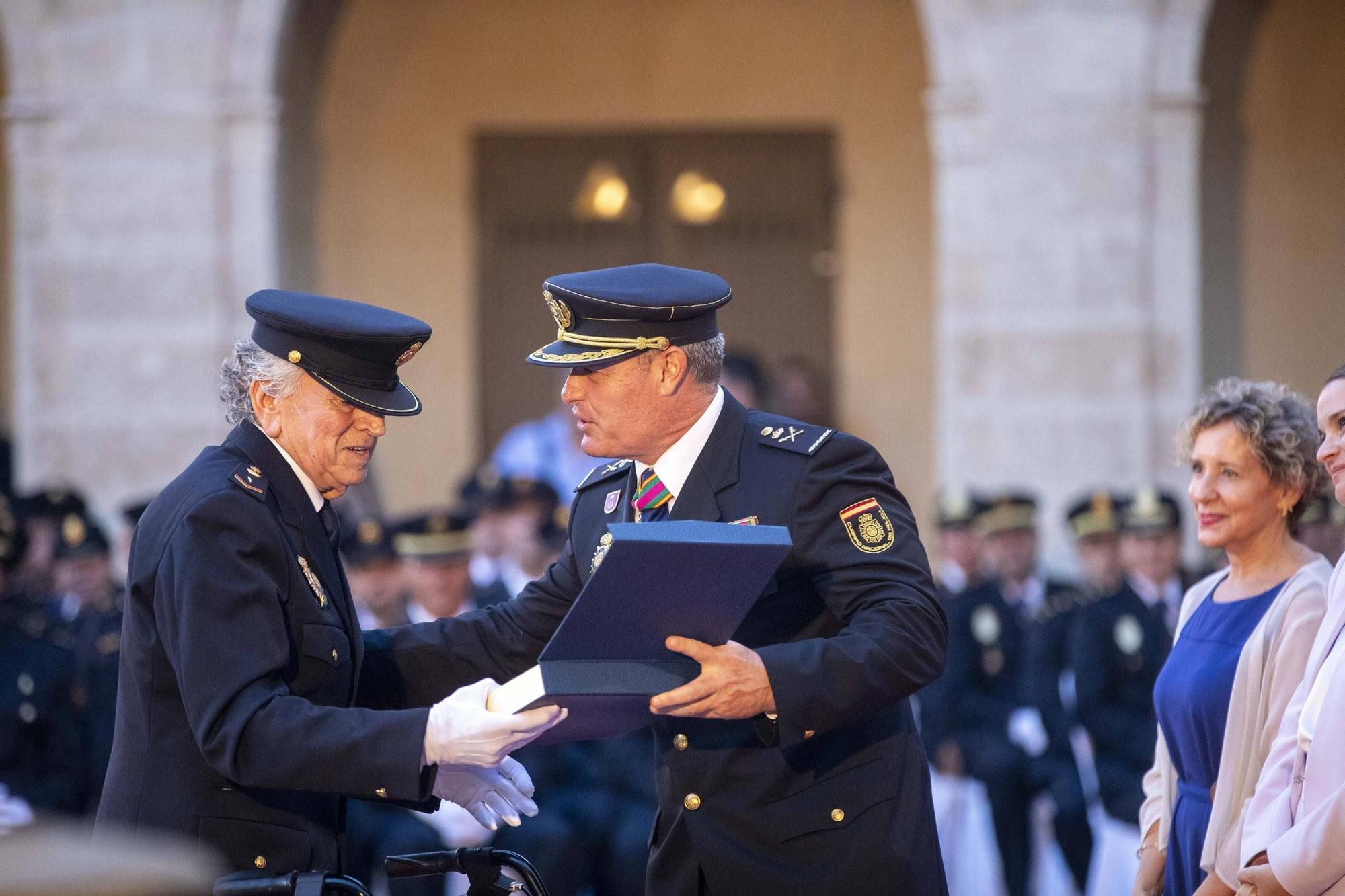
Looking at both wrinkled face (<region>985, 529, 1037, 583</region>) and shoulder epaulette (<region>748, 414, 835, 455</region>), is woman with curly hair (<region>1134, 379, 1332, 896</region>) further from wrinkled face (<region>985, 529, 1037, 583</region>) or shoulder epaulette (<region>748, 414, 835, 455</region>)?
wrinkled face (<region>985, 529, 1037, 583</region>)

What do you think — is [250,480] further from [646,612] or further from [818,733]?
[818,733]

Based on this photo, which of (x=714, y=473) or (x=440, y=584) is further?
(x=440, y=584)

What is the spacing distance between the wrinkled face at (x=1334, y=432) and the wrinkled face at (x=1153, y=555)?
3.61m

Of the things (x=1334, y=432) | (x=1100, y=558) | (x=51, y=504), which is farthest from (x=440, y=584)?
(x=1334, y=432)

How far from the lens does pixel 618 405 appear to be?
3.00 m

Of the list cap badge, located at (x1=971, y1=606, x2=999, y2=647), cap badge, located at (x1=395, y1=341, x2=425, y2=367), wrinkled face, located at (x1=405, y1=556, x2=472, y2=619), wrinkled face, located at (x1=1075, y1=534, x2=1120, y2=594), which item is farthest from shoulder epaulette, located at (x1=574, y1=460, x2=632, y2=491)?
wrinkled face, located at (x1=1075, y1=534, x2=1120, y2=594)

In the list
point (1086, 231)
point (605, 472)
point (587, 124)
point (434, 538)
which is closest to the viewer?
point (605, 472)

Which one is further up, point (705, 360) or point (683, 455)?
point (705, 360)


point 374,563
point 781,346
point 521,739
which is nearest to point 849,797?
point 521,739

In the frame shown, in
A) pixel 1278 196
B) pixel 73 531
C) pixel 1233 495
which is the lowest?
pixel 73 531

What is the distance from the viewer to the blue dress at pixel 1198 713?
3373mm

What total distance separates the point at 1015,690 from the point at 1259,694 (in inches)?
149

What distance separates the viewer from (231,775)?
2.61 m

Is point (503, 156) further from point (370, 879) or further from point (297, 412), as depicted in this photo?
point (297, 412)
